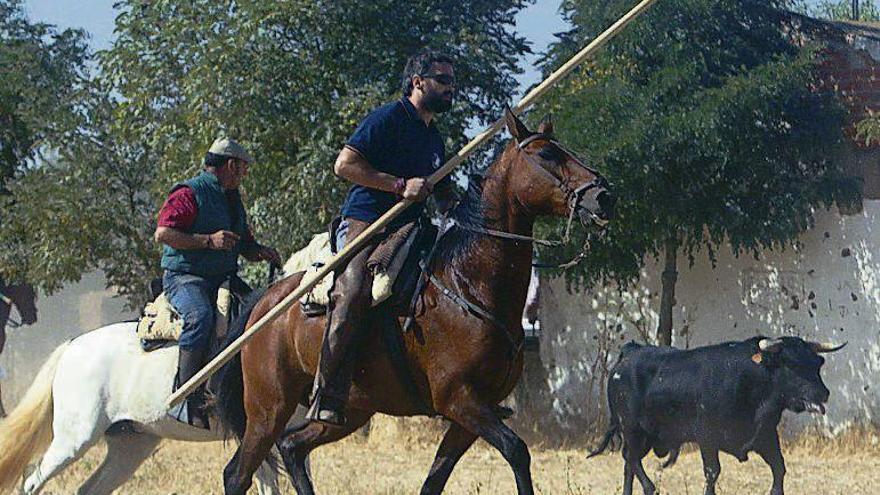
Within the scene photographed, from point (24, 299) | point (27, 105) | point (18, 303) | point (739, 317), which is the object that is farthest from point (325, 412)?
point (24, 299)

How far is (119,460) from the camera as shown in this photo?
30.8 ft

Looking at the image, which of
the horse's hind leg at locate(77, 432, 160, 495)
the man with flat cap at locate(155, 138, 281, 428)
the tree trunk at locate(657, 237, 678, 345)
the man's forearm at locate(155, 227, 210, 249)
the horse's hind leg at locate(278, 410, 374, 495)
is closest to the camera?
the horse's hind leg at locate(278, 410, 374, 495)

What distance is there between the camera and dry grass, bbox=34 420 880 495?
11.7m

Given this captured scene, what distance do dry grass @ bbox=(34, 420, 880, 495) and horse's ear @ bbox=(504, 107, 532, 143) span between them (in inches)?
160

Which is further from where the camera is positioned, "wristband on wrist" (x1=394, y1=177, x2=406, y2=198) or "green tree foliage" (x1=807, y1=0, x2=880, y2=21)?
"green tree foliage" (x1=807, y1=0, x2=880, y2=21)

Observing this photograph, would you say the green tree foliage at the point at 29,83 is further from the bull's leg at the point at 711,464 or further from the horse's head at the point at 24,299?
the bull's leg at the point at 711,464

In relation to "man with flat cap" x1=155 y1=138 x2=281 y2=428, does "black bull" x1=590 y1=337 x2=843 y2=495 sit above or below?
below

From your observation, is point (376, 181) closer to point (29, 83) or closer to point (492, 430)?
point (492, 430)

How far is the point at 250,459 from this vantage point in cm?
786

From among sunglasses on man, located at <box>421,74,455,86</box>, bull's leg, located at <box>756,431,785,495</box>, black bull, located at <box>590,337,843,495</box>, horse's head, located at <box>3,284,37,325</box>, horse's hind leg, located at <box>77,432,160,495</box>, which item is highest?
horse's head, located at <box>3,284,37,325</box>

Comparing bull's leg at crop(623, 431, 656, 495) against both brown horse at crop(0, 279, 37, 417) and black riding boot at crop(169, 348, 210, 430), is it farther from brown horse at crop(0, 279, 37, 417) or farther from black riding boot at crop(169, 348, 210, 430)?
brown horse at crop(0, 279, 37, 417)

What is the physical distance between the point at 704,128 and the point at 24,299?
14.5 m

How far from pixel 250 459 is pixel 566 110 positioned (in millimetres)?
7661

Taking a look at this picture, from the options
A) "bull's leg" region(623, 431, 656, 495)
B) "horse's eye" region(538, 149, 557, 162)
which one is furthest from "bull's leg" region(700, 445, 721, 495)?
"horse's eye" region(538, 149, 557, 162)
